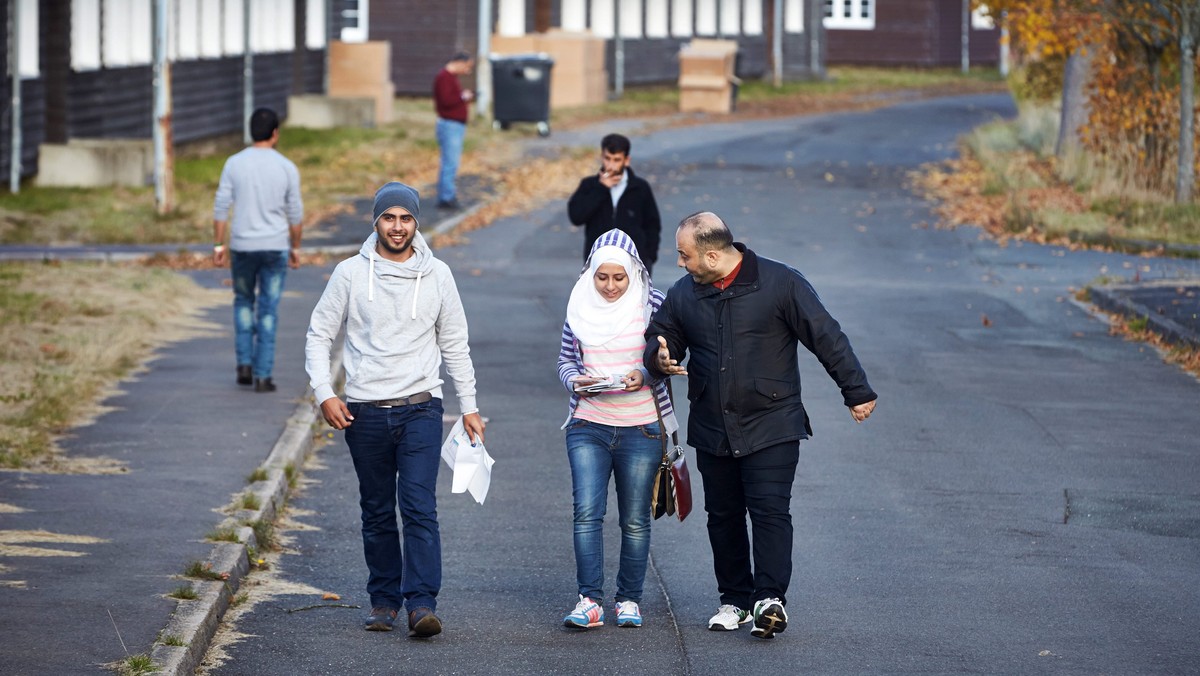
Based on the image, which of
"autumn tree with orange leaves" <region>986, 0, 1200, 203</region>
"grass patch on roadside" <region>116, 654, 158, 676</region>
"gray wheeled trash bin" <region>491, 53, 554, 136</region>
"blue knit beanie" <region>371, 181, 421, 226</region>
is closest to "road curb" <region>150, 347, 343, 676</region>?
"grass patch on roadside" <region>116, 654, 158, 676</region>

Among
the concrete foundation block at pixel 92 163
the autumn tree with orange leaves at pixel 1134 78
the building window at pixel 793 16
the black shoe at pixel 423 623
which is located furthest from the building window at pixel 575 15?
the black shoe at pixel 423 623

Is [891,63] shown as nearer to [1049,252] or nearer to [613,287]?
[1049,252]

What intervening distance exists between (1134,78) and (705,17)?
30.5m

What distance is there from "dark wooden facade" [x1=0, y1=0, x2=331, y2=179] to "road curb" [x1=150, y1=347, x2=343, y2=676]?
13788mm

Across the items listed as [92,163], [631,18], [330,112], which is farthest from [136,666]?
[631,18]

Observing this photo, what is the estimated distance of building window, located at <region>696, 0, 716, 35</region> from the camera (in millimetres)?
54094

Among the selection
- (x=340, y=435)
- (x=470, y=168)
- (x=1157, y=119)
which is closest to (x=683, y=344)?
(x=340, y=435)

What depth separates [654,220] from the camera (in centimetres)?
1224

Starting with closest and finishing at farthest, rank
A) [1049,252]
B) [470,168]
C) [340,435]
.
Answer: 1. [340,435]
2. [1049,252]
3. [470,168]

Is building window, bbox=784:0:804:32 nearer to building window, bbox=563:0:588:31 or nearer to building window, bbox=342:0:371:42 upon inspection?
building window, bbox=563:0:588:31

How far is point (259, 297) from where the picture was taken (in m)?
12.4

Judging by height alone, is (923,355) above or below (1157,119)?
below

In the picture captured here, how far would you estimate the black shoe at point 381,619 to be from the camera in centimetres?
737

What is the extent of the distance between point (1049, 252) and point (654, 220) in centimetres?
998
